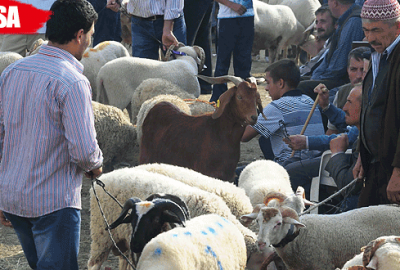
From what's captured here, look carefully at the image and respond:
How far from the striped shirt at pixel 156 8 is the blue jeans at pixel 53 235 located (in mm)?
4566

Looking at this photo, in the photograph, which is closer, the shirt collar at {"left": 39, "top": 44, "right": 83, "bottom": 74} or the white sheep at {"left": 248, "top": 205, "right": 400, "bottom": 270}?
the shirt collar at {"left": 39, "top": 44, "right": 83, "bottom": 74}

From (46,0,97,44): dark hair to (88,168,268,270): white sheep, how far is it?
1.31 meters

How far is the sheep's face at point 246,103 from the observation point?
14.8 ft

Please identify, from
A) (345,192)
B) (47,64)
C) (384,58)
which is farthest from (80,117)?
(345,192)

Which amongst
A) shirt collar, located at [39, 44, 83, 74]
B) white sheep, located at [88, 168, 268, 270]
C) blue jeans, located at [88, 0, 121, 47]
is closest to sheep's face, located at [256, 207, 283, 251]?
white sheep, located at [88, 168, 268, 270]

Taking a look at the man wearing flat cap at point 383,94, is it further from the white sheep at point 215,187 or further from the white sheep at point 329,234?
the white sheep at point 215,187

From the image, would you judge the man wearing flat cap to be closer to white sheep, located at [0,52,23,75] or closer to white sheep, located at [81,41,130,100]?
white sheep, located at [81,41,130,100]

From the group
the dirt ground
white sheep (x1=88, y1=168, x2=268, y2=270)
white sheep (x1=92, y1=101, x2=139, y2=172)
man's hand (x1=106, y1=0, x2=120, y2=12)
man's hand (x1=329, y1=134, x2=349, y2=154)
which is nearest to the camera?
white sheep (x1=88, y1=168, x2=268, y2=270)

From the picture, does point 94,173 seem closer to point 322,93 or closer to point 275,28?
point 322,93

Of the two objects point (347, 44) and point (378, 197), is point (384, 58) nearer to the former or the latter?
point (378, 197)

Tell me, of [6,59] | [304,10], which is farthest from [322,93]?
[304,10]

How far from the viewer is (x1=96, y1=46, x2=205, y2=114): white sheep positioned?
6.80 meters

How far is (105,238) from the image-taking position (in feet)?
12.0

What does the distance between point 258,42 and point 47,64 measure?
9812 millimetres
